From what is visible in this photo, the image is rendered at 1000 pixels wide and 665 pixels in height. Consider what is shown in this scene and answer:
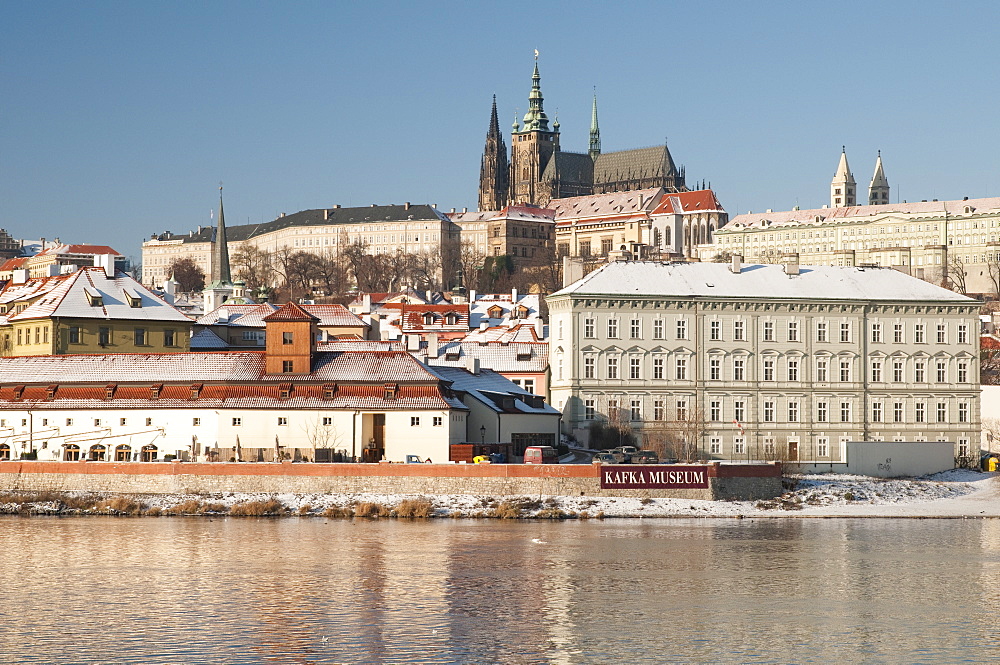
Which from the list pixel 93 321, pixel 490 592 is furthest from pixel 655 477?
pixel 93 321

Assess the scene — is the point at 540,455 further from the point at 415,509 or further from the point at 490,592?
the point at 490,592

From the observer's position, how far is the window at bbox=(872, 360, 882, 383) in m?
79.6

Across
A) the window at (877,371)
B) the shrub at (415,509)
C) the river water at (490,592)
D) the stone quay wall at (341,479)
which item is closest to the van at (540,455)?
the stone quay wall at (341,479)

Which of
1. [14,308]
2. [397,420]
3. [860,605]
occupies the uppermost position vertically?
[14,308]

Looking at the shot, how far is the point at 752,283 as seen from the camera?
80875 millimetres

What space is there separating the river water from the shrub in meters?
1.33

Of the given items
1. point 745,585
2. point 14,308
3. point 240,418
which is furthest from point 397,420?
point 14,308

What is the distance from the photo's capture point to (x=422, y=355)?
85438mm

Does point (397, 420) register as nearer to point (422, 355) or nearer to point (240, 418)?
point (240, 418)

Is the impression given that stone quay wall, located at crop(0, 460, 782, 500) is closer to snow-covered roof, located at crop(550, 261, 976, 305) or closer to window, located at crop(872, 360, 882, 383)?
snow-covered roof, located at crop(550, 261, 976, 305)

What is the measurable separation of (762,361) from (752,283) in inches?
170

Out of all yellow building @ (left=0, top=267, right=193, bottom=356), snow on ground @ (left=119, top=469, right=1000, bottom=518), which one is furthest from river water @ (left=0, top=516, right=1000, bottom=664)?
yellow building @ (left=0, top=267, right=193, bottom=356)

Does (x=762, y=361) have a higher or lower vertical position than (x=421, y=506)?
higher

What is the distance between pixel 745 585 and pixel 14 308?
182 ft
